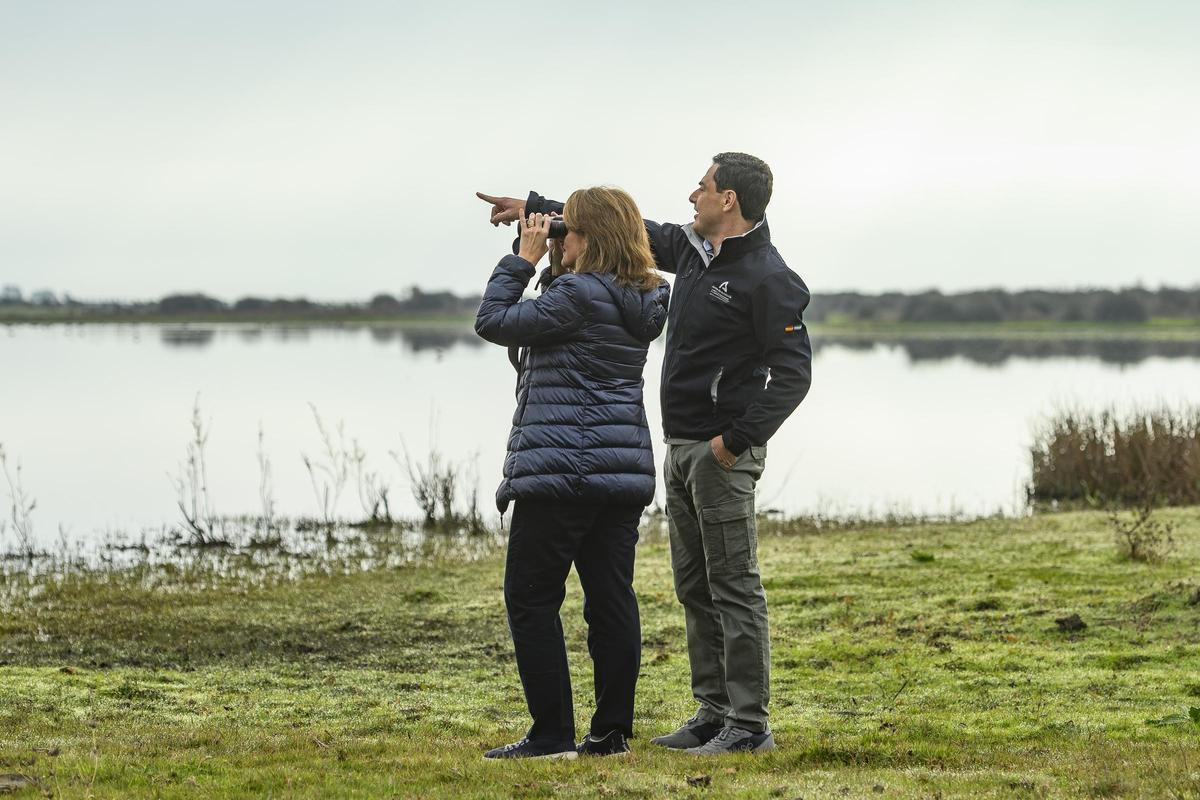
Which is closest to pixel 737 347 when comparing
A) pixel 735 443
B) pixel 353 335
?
pixel 735 443

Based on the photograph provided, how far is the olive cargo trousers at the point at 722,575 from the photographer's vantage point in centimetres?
465

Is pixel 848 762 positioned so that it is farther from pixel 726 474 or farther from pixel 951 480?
pixel 951 480

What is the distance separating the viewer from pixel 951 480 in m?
19.8

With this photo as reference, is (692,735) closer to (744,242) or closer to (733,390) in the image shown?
(733,390)

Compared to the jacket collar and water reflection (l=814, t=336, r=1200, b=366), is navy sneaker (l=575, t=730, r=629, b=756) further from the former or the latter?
water reflection (l=814, t=336, r=1200, b=366)

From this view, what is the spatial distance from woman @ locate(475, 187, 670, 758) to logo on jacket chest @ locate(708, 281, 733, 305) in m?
0.17

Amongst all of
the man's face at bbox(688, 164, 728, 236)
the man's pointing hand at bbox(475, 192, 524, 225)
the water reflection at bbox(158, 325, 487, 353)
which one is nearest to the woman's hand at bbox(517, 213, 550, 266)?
the man's pointing hand at bbox(475, 192, 524, 225)

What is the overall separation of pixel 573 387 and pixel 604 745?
1357 millimetres

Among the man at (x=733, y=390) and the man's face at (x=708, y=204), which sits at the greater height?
the man's face at (x=708, y=204)

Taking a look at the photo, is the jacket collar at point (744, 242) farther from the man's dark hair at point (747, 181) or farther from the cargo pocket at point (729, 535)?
the cargo pocket at point (729, 535)

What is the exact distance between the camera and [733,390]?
4652 mm

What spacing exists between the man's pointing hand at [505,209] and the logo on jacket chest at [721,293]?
84cm

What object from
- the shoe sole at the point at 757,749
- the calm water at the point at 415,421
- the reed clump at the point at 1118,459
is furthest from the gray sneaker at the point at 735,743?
the calm water at the point at 415,421

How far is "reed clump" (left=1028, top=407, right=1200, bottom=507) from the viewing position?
48.2ft
